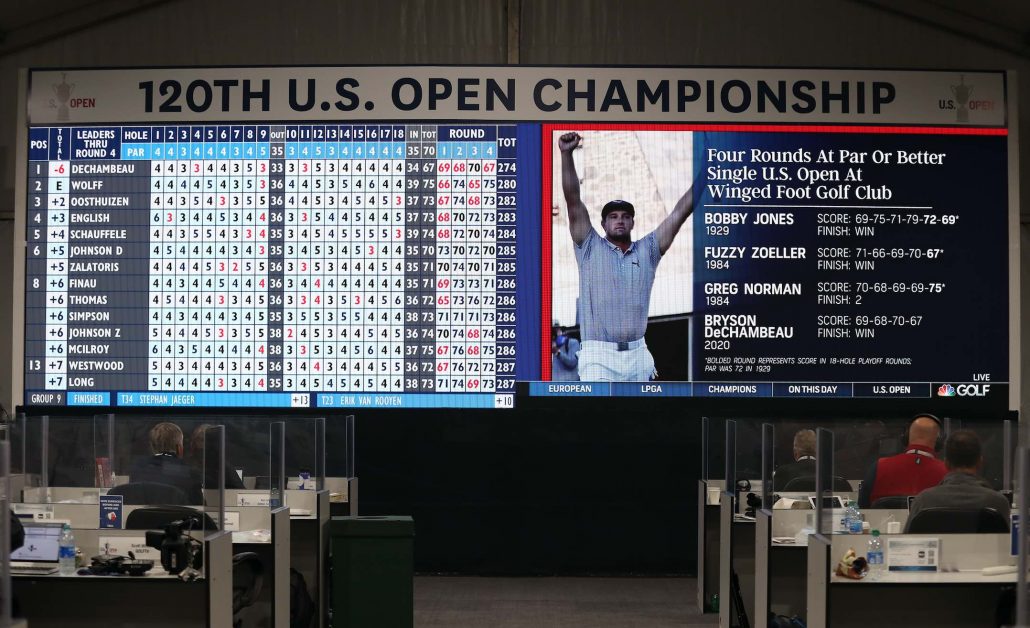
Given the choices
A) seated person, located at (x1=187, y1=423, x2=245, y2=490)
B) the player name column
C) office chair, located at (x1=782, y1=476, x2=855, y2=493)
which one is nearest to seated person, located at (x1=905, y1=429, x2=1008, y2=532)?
office chair, located at (x1=782, y1=476, x2=855, y2=493)

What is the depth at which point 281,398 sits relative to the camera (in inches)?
297

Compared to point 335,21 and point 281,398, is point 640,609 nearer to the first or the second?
point 281,398

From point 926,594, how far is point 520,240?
3871 millimetres

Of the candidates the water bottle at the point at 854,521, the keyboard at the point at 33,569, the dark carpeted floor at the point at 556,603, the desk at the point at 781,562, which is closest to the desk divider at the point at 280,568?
the keyboard at the point at 33,569

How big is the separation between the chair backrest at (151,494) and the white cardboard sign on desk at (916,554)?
10.3 ft

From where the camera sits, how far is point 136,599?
→ 447 cm

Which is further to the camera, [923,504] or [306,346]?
[306,346]

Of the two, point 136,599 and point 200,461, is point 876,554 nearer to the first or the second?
point 136,599

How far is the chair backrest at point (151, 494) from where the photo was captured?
17.5 ft

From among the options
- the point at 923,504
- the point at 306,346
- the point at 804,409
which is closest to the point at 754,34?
the point at 804,409

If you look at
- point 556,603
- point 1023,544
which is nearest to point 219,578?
point 1023,544

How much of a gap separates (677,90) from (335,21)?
261cm

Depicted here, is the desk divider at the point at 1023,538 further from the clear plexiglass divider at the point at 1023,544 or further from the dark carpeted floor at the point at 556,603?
the dark carpeted floor at the point at 556,603

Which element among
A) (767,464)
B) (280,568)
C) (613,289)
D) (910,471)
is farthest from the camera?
(613,289)
